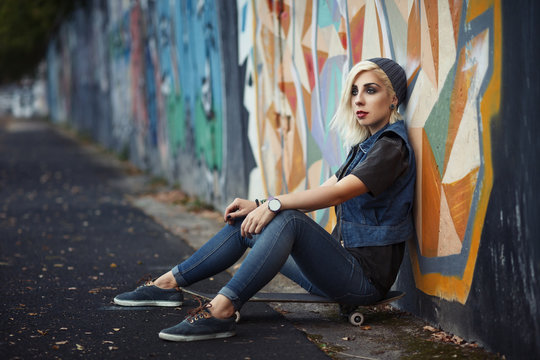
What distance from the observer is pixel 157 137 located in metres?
11.4

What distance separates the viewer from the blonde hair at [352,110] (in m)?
3.59

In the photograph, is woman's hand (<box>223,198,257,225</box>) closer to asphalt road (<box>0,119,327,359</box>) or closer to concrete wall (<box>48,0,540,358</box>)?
asphalt road (<box>0,119,327,359</box>)

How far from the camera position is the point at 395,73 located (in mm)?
3621

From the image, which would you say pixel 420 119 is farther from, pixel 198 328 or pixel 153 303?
pixel 153 303

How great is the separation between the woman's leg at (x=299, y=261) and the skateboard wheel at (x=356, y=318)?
0.82ft

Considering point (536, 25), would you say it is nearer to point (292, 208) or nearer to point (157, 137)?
point (292, 208)

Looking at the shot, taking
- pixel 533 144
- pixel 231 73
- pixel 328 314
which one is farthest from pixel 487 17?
pixel 231 73

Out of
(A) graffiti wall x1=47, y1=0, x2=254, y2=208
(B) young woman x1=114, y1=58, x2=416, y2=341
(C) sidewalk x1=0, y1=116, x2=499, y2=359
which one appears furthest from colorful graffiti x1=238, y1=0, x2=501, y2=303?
(A) graffiti wall x1=47, y1=0, x2=254, y2=208

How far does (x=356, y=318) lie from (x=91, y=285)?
6.20ft

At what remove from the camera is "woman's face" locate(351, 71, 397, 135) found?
3576 millimetres

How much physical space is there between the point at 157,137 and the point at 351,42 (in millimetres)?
7474

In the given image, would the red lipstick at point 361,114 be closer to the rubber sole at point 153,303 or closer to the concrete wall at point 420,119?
the concrete wall at point 420,119

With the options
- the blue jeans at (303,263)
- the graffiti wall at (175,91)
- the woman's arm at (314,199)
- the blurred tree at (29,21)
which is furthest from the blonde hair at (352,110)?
the blurred tree at (29,21)

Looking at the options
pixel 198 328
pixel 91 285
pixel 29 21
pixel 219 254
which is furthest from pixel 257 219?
pixel 29 21
